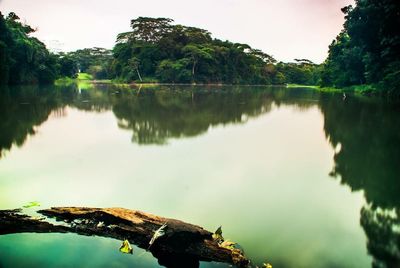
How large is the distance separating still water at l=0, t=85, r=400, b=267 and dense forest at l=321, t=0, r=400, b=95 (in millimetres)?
5673

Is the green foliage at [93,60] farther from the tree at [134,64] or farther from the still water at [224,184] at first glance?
the still water at [224,184]

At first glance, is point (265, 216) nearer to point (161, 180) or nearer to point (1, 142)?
point (161, 180)

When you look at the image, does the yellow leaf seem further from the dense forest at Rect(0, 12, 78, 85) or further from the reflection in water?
the dense forest at Rect(0, 12, 78, 85)

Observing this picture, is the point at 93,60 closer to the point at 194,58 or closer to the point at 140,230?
the point at 194,58

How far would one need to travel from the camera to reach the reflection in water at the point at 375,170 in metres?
3.88

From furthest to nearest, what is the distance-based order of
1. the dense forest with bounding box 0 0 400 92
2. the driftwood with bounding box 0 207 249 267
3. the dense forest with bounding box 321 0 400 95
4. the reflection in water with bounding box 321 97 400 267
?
the dense forest with bounding box 0 0 400 92 < the dense forest with bounding box 321 0 400 95 < the reflection in water with bounding box 321 97 400 267 < the driftwood with bounding box 0 207 249 267

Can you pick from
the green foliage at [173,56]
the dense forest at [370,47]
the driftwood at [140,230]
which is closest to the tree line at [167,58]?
the green foliage at [173,56]

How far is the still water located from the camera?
360 centimetres

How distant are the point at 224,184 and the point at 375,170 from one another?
301 centimetres

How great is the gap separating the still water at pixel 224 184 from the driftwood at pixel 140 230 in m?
0.12

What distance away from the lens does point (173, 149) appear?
26.2 ft

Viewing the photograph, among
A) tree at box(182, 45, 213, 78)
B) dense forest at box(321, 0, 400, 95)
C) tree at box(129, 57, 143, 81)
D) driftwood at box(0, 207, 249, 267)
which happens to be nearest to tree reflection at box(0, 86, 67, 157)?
driftwood at box(0, 207, 249, 267)

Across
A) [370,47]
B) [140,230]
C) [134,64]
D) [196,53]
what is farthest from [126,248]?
[196,53]

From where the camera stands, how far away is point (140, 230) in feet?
12.2
